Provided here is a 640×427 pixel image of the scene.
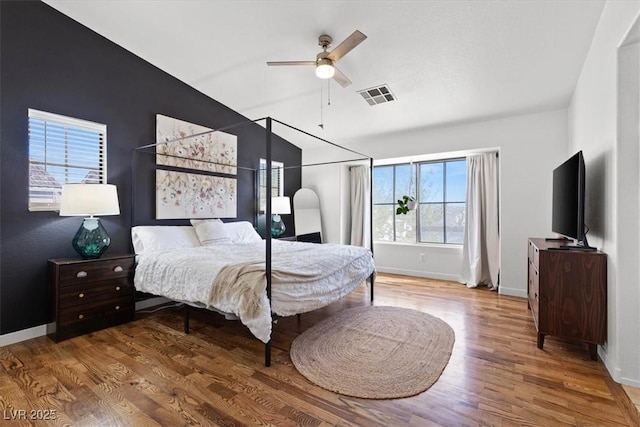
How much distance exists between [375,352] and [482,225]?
3.27 metres

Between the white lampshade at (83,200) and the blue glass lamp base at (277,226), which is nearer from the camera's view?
the white lampshade at (83,200)

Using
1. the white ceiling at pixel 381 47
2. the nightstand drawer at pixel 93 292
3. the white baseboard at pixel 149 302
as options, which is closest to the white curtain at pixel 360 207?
the white ceiling at pixel 381 47

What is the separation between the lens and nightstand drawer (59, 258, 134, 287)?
2719 mm

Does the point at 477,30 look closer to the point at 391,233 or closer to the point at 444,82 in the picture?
the point at 444,82

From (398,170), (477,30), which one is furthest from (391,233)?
(477,30)

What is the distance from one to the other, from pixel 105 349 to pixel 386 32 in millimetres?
3735

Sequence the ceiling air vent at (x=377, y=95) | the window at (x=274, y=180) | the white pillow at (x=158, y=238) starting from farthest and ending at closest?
1. the window at (x=274, y=180)
2. the ceiling air vent at (x=377, y=95)
3. the white pillow at (x=158, y=238)

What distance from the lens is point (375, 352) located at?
2457 mm

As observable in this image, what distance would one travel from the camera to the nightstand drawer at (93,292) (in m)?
2.72

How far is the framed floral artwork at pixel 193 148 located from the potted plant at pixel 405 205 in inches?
113

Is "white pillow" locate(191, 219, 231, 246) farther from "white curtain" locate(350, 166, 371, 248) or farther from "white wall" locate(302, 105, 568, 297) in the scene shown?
"white wall" locate(302, 105, 568, 297)

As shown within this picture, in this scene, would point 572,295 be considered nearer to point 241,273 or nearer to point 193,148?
point 241,273

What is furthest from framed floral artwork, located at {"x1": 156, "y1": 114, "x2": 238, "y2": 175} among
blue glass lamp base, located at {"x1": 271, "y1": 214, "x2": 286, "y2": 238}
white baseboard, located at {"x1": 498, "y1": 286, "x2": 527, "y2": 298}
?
white baseboard, located at {"x1": 498, "y1": 286, "x2": 527, "y2": 298}

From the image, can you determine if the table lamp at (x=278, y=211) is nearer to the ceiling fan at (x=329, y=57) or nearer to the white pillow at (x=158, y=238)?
the white pillow at (x=158, y=238)
